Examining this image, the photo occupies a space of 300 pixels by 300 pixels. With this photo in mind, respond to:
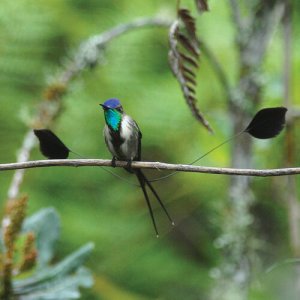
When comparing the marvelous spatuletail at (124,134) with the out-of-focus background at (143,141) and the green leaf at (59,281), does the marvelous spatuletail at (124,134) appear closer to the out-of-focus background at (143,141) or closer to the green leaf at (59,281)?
the green leaf at (59,281)

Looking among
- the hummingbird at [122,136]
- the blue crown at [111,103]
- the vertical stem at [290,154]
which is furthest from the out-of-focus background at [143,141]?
the blue crown at [111,103]

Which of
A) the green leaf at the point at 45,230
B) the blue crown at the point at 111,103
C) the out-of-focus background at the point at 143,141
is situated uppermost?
the out-of-focus background at the point at 143,141

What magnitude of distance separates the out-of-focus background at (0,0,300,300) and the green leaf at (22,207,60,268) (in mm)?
A: 524

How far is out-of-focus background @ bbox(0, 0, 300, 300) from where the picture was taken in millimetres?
2609

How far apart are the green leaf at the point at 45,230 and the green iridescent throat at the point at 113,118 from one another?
0.48 m

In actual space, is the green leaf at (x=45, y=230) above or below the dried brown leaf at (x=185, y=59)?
below

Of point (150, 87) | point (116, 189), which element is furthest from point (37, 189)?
point (150, 87)

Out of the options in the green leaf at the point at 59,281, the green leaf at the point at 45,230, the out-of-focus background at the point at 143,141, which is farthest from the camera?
the out-of-focus background at the point at 143,141

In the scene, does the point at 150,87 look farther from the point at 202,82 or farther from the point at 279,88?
the point at 279,88

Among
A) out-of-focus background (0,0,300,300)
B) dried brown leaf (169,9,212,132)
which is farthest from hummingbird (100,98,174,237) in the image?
out-of-focus background (0,0,300,300)

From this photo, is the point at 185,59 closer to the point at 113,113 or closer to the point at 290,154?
the point at 113,113

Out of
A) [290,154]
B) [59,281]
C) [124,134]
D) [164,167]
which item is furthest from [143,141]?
[164,167]

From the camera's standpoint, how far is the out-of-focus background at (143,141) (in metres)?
2.61

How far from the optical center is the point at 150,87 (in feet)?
9.91
